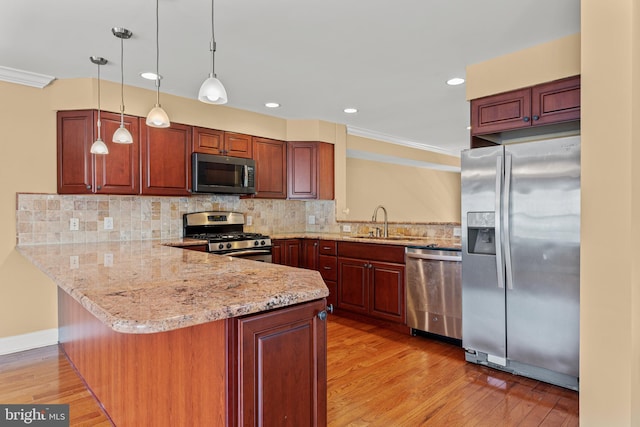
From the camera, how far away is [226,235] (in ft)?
13.7

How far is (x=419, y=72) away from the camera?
3.27 meters

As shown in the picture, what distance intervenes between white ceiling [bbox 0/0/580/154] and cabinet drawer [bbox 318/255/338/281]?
1.78 m

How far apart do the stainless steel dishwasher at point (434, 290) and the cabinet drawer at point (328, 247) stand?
962mm

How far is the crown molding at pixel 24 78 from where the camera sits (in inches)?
123

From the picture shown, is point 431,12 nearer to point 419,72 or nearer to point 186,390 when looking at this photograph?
point 419,72

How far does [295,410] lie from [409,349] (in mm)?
2084

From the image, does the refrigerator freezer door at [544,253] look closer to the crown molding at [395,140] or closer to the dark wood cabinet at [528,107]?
the dark wood cabinet at [528,107]

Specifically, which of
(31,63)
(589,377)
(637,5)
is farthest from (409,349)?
(31,63)

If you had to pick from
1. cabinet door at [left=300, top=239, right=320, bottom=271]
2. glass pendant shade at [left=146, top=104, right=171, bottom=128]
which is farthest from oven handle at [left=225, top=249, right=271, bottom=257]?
glass pendant shade at [left=146, top=104, right=171, bottom=128]

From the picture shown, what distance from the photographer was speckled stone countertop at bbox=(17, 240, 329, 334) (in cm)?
107

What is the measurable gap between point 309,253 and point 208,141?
172 cm

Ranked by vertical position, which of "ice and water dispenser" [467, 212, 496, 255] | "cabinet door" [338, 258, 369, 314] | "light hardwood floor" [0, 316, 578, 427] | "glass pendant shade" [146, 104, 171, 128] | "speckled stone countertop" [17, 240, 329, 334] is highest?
"glass pendant shade" [146, 104, 171, 128]

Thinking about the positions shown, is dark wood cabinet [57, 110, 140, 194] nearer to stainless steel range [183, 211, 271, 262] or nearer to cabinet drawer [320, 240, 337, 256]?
stainless steel range [183, 211, 271, 262]

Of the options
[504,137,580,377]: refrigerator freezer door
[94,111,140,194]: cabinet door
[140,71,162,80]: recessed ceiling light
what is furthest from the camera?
[94,111,140,194]: cabinet door
